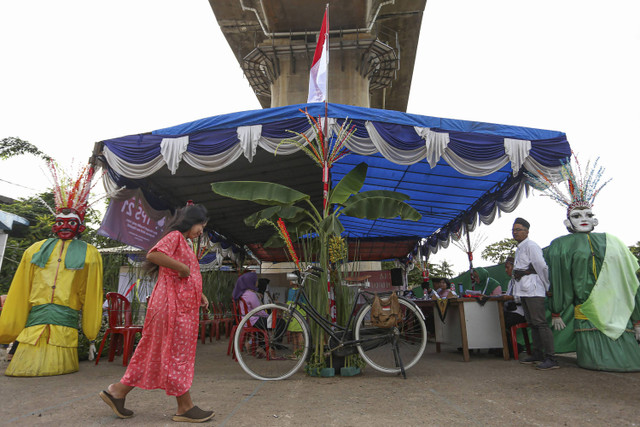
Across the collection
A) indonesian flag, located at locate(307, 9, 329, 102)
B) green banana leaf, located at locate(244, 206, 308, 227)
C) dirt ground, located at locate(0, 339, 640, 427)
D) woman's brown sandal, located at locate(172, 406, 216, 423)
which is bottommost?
dirt ground, located at locate(0, 339, 640, 427)

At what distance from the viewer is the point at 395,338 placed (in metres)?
3.91

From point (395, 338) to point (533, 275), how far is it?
1.86 m

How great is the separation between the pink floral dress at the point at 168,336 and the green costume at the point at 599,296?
4.04 meters

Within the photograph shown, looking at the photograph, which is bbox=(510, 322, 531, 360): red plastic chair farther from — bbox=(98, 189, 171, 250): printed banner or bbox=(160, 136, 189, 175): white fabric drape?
bbox=(98, 189, 171, 250): printed banner

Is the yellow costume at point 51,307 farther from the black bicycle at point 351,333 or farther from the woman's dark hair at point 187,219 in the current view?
the woman's dark hair at point 187,219

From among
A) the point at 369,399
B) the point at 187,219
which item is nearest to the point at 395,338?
the point at 369,399

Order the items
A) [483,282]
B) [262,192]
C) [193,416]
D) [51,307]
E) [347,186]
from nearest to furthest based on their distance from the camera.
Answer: [193,416]
[51,307]
[262,192]
[347,186]
[483,282]

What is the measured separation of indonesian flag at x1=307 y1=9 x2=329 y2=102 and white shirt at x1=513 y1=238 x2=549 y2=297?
10.8ft

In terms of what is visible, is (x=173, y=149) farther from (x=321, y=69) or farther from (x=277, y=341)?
(x=277, y=341)

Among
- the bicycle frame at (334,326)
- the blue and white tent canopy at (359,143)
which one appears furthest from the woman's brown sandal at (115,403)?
the blue and white tent canopy at (359,143)

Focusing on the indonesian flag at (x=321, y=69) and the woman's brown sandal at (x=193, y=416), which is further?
the indonesian flag at (x=321, y=69)

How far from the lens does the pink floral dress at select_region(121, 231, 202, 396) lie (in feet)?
8.01

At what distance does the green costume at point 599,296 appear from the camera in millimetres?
4043

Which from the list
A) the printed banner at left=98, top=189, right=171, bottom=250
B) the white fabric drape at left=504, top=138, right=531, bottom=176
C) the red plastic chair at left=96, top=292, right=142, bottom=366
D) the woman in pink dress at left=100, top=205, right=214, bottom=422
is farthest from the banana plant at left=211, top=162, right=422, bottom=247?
the printed banner at left=98, top=189, right=171, bottom=250
